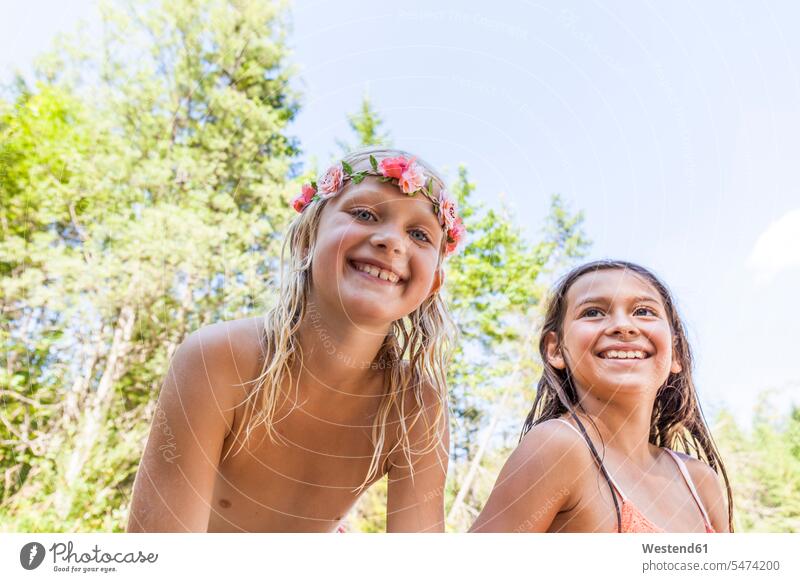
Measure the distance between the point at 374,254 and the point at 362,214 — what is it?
0.22 feet

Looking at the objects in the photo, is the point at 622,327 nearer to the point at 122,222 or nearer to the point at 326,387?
the point at 326,387

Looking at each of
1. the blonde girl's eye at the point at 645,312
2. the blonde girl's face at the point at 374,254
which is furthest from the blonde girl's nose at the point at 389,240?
the blonde girl's eye at the point at 645,312

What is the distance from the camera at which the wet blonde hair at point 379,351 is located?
86 cm

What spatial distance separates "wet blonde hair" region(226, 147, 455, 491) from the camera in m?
0.86

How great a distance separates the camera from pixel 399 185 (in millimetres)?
873

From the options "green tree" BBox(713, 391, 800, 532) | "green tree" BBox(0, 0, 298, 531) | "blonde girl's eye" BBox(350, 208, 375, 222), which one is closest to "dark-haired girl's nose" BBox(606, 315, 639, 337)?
"blonde girl's eye" BBox(350, 208, 375, 222)

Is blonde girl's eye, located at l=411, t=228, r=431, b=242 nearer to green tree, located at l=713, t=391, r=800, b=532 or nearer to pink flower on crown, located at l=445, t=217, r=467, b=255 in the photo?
pink flower on crown, located at l=445, t=217, r=467, b=255

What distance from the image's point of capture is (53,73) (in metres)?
2.81

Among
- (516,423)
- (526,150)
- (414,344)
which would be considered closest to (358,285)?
(414,344)

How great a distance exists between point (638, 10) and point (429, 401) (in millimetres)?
929

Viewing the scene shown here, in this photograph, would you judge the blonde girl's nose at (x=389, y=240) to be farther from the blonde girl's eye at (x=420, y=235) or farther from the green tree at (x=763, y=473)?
the green tree at (x=763, y=473)

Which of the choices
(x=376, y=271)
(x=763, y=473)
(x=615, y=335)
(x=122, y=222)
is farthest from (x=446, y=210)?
(x=122, y=222)

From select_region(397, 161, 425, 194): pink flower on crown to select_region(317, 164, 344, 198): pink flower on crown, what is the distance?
3.7 inches
